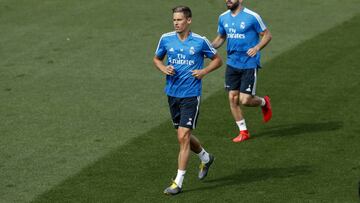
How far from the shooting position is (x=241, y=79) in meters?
17.0

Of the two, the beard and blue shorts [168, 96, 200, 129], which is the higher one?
→ the beard

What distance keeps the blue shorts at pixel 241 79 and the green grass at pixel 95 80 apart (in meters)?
0.89

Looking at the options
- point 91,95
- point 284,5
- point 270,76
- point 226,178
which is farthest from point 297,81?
point 284,5

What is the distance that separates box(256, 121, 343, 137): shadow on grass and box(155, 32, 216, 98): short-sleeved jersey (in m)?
3.61

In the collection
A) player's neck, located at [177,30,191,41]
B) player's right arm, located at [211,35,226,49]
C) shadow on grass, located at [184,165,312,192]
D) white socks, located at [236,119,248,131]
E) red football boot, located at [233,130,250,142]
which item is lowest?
red football boot, located at [233,130,250,142]

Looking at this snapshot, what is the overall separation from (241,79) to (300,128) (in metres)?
1.58

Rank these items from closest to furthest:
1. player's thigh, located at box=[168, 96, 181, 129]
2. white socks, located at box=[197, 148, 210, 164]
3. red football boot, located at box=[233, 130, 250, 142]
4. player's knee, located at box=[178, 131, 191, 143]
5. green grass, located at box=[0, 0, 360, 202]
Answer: player's knee, located at box=[178, 131, 191, 143] → player's thigh, located at box=[168, 96, 181, 129] → white socks, located at box=[197, 148, 210, 164] → green grass, located at box=[0, 0, 360, 202] → red football boot, located at box=[233, 130, 250, 142]

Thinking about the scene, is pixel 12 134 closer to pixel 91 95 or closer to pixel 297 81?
pixel 91 95

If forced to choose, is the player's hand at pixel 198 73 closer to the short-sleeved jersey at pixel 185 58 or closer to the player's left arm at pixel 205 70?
the player's left arm at pixel 205 70

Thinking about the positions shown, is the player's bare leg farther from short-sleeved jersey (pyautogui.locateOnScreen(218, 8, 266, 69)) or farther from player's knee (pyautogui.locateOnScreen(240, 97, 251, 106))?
→ short-sleeved jersey (pyautogui.locateOnScreen(218, 8, 266, 69))

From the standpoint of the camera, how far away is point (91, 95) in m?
20.1

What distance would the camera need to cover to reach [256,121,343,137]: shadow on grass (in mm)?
17297

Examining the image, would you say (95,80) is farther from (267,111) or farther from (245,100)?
(245,100)

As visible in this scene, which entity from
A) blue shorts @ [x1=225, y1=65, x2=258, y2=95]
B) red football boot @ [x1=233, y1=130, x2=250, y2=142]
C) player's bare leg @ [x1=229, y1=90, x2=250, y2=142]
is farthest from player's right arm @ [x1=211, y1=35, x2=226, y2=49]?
red football boot @ [x1=233, y1=130, x2=250, y2=142]
